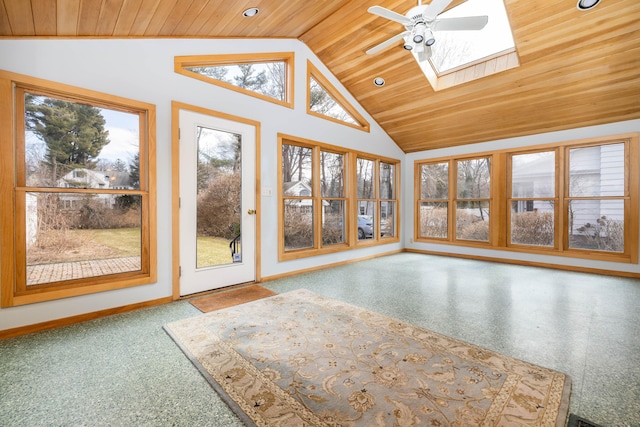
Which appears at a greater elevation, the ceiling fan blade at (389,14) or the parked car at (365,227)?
the ceiling fan blade at (389,14)

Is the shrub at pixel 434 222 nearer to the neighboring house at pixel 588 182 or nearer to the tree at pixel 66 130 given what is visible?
the neighboring house at pixel 588 182

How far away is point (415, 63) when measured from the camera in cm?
423

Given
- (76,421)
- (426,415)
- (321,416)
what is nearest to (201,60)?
(76,421)

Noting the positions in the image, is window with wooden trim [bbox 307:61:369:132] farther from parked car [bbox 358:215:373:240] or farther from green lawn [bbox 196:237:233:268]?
green lawn [bbox 196:237:233:268]

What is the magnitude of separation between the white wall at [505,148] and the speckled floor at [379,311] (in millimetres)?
716

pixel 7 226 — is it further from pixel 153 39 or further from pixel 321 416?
pixel 321 416

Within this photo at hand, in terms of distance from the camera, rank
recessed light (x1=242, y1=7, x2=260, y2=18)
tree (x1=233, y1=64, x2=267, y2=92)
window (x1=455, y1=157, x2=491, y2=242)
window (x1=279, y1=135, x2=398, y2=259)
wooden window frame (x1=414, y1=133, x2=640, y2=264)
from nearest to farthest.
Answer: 1. recessed light (x1=242, y1=7, x2=260, y2=18)
2. tree (x1=233, y1=64, x2=267, y2=92)
3. wooden window frame (x1=414, y1=133, x2=640, y2=264)
4. window (x1=279, y1=135, x2=398, y2=259)
5. window (x1=455, y1=157, x2=491, y2=242)

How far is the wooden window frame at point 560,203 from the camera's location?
412 cm

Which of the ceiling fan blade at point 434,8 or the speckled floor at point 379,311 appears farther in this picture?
the ceiling fan blade at point 434,8

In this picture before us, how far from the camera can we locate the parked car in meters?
5.63

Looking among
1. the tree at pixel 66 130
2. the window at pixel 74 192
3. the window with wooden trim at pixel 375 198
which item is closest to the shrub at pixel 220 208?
the window at pixel 74 192

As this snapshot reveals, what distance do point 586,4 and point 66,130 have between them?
515cm

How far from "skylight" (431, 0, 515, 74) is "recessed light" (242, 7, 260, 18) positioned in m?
2.13

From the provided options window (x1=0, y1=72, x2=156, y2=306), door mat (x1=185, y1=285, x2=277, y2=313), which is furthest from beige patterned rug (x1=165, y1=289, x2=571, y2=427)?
window (x1=0, y1=72, x2=156, y2=306)
